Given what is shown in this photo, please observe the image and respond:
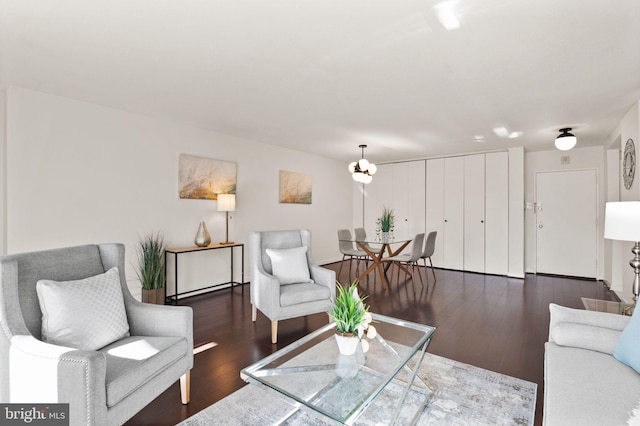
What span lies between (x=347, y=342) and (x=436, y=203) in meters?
5.34

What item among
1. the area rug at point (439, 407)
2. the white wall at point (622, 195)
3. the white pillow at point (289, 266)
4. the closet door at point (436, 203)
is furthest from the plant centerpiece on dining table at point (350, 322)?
the closet door at point (436, 203)

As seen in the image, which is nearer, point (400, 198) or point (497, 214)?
point (497, 214)

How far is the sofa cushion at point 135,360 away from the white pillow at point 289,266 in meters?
1.38

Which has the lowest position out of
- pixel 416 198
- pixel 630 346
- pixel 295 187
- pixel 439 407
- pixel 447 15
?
pixel 439 407

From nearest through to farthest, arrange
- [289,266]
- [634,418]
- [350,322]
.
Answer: [634,418], [350,322], [289,266]

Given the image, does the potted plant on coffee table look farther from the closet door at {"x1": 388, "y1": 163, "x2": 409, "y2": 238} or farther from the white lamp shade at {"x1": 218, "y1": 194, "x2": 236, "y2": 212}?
the closet door at {"x1": 388, "y1": 163, "x2": 409, "y2": 238}

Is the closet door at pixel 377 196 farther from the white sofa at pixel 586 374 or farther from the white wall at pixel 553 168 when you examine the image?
the white sofa at pixel 586 374

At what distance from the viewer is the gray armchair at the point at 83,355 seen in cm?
129

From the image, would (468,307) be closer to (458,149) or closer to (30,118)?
(458,149)

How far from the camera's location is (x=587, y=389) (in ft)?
4.37

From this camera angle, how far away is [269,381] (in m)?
1.52

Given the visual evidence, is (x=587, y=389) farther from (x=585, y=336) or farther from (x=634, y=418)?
(x=585, y=336)

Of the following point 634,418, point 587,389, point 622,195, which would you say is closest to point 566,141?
point 622,195

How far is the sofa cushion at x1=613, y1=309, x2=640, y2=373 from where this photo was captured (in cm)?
148
